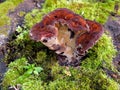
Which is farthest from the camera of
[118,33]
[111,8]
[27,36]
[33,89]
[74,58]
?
[111,8]

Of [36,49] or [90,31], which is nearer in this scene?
[90,31]

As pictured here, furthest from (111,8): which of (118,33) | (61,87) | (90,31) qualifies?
(61,87)

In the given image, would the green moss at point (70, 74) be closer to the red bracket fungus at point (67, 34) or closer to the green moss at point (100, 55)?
the green moss at point (100, 55)

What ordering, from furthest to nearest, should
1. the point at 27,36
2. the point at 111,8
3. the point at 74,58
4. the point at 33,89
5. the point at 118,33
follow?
the point at 111,8 < the point at 118,33 < the point at 27,36 < the point at 74,58 < the point at 33,89

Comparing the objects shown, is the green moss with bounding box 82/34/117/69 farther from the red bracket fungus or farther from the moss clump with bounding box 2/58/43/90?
the moss clump with bounding box 2/58/43/90

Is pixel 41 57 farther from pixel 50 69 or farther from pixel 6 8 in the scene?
pixel 6 8

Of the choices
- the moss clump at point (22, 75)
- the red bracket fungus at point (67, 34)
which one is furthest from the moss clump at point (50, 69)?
the red bracket fungus at point (67, 34)

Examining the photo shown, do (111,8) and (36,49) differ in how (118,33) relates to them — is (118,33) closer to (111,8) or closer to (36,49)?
(111,8)
